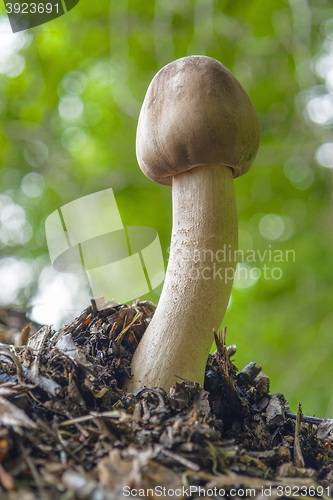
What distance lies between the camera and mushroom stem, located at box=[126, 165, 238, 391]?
976 millimetres

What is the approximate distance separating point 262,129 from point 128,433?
228cm

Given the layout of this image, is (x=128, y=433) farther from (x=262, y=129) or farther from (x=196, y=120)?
(x=262, y=129)

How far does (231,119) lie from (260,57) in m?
1.62

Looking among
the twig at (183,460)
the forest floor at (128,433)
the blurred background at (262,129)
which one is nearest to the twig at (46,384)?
the forest floor at (128,433)

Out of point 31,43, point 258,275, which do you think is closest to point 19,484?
point 258,275

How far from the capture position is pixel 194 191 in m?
1.05

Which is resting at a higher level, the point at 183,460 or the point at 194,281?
the point at 194,281

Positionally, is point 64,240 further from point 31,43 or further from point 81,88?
point 31,43

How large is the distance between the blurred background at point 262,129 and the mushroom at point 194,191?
1185mm

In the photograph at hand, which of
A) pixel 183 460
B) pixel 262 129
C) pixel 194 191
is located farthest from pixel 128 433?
pixel 262 129

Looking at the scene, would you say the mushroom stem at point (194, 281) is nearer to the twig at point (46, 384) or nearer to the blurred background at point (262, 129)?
the twig at point (46, 384)

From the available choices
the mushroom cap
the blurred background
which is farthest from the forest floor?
the blurred background

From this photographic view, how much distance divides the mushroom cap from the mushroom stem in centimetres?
7

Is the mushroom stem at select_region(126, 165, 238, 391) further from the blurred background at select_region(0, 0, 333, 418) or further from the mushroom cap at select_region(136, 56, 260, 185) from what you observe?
the blurred background at select_region(0, 0, 333, 418)
